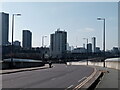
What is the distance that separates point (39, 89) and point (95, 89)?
3430 mm

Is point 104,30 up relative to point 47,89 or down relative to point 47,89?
up

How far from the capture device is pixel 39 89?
66.9ft

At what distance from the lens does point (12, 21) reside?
5747 cm

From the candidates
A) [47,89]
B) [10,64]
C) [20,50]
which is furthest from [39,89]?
[20,50]

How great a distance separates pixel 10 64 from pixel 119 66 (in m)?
19.5

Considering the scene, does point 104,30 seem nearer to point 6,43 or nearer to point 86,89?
point 6,43

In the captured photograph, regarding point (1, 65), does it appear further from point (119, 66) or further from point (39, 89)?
point (39, 89)

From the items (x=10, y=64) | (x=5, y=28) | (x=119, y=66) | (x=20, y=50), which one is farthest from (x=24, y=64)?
(x=20, y=50)

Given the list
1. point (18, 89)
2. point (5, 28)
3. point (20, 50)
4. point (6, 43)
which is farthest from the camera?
point (20, 50)

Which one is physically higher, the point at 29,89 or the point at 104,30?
the point at 104,30

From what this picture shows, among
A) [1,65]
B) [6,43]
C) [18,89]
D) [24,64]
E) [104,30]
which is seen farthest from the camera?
[6,43]

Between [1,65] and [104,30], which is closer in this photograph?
[1,65]

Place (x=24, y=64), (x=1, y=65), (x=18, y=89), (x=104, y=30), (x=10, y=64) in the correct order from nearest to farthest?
(x=18, y=89) → (x=1, y=65) → (x=10, y=64) → (x=24, y=64) → (x=104, y=30)

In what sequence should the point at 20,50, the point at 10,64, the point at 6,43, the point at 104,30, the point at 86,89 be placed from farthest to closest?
the point at 20,50
the point at 6,43
the point at 104,30
the point at 10,64
the point at 86,89
